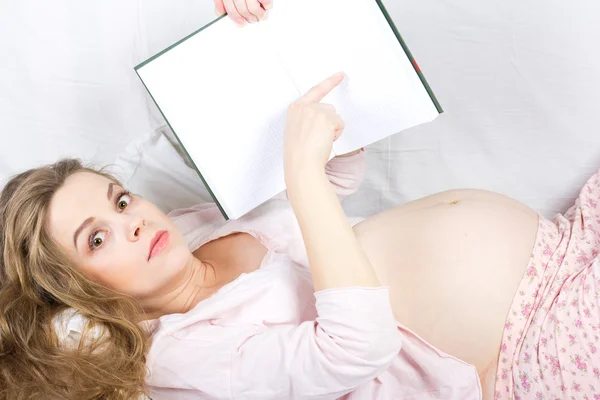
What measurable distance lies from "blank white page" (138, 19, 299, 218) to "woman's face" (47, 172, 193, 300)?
0.13 m

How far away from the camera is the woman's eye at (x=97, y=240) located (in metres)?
0.98

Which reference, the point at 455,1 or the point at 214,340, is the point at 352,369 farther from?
the point at 455,1

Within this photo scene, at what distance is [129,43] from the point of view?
4.74 ft

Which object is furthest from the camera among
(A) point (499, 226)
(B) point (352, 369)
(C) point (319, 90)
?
(A) point (499, 226)

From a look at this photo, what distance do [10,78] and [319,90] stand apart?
2.72 feet

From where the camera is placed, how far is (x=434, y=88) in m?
1.37

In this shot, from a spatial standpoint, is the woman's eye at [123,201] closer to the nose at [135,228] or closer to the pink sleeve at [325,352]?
the nose at [135,228]

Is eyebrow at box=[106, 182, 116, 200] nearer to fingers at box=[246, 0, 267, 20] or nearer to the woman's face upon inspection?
the woman's face

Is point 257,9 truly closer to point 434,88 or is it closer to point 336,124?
point 336,124

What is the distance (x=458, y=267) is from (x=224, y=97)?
46cm

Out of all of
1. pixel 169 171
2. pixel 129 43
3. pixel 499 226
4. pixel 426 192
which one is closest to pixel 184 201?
pixel 169 171

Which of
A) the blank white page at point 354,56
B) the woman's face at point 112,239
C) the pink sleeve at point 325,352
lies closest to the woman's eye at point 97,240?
the woman's face at point 112,239

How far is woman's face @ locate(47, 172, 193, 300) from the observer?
0.98 metres

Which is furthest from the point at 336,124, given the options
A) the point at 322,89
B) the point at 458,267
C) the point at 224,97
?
the point at 458,267
